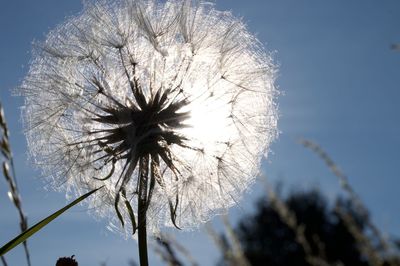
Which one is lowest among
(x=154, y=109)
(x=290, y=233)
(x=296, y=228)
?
(x=296, y=228)

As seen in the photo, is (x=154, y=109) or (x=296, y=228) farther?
(x=154, y=109)

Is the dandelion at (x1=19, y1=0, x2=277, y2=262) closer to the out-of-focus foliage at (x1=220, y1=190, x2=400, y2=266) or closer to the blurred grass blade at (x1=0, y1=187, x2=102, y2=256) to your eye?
the blurred grass blade at (x1=0, y1=187, x2=102, y2=256)

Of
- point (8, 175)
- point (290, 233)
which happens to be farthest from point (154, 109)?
point (290, 233)

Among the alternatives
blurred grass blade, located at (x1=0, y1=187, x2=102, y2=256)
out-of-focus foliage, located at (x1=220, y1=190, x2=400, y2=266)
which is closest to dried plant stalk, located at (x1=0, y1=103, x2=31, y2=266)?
blurred grass blade, located at (x1=0, y1=187, x2=102, y2=256)

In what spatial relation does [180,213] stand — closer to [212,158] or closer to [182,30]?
[212,158]

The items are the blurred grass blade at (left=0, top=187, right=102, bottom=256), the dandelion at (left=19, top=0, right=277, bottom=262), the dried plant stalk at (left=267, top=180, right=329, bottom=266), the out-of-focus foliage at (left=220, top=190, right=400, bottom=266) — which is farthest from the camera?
the out-of-focus foliage at (left=220, top=190, right=400, bottom=266)

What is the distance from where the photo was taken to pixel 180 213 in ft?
13.1

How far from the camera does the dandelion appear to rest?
146 inches

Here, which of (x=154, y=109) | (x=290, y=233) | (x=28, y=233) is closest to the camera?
(x=28, y=233)

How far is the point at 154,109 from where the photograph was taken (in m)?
3.74

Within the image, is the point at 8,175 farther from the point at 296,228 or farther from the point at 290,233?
the point at 290,233

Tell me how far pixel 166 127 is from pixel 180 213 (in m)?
0.57

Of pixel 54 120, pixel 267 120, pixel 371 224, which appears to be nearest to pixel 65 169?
pixel 54 120

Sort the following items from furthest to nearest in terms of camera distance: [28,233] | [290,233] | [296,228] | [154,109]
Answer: [290,233] < [154,109] < [296,228] < [28,233]
